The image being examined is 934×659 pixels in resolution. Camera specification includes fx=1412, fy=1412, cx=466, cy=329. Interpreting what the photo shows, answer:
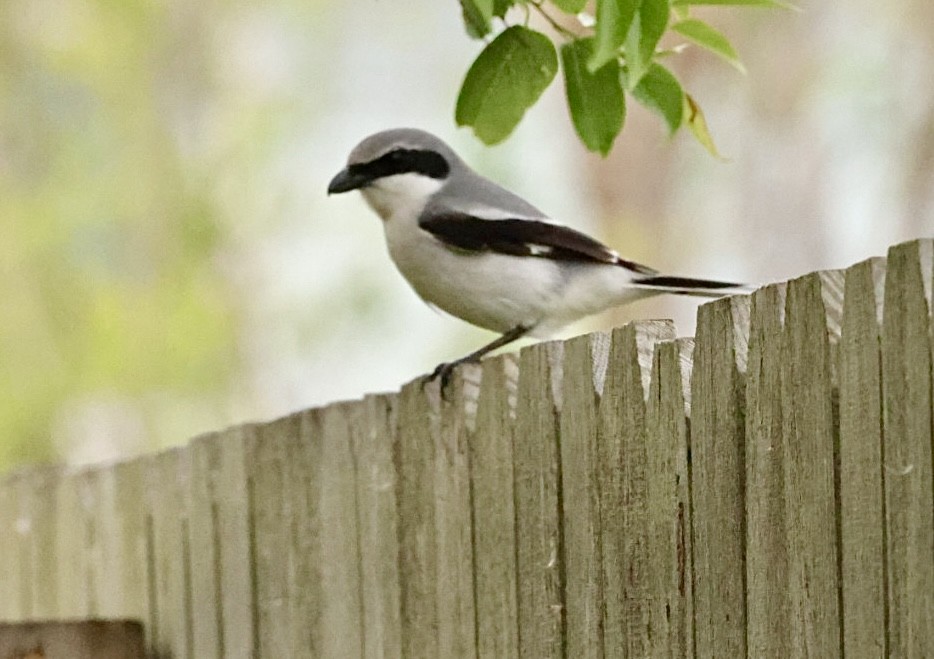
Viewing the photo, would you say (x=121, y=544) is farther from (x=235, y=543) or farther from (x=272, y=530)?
(x=272, y=530)

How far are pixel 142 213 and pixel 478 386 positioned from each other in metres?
8.08

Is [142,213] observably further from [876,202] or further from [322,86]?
[876,202]

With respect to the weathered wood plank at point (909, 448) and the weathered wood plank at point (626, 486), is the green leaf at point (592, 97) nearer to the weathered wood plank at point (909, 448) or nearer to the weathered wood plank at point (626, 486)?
the weathered wood plank at point (626, 486)

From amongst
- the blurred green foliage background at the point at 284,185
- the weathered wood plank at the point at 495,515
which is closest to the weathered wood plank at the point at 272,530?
the weathered wood plank at the point at 495,515

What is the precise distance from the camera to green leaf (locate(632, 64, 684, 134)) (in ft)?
8.40

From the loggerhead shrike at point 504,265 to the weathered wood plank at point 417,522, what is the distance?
726 mm

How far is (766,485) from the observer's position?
78.0 inches

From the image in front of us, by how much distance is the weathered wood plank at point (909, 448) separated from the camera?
168 cm

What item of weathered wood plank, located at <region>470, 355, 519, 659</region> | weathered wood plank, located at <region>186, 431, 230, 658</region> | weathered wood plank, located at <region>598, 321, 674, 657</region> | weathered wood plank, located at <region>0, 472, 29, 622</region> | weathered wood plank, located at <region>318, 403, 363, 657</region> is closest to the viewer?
weathered wood plank, located at <region>598, 321, 674, 657</region>

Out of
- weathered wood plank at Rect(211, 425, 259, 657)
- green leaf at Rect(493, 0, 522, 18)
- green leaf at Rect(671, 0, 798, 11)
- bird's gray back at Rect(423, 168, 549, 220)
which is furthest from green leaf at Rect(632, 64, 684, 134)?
weathered wood plank at Rect(211, 425, 259, 657)

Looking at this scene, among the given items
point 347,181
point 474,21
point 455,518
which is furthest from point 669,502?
point 347,181

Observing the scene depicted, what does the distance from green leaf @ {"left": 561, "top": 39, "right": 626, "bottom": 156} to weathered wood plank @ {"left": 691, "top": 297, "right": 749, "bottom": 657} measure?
1.66 ft

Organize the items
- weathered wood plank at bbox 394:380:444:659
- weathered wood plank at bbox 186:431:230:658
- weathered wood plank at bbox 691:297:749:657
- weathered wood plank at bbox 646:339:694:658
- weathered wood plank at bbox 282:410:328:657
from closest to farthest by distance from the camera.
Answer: weathered wood plank at bbox 691:297:749:657 → weathered wood plank at bbox 646:339:694:658 → weathered wood plank at bbox 394:380:444:659 → weathered wood plank at bbox 282:410:328:657 → weathered wood plank at bbox 186:431:230:658

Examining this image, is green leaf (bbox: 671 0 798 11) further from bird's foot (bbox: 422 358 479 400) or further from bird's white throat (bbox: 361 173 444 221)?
bird's white throat (bbox: 361 173 444 221)
